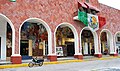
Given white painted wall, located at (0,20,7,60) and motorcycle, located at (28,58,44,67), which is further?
white painted wall, located at (0,20,7,60)

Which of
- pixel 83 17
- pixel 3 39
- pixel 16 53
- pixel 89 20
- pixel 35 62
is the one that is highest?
pixel 83 17

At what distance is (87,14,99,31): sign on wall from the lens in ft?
88.3

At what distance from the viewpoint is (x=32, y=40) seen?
85.5ft

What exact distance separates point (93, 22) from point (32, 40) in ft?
28.3

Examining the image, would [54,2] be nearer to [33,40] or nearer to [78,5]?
[78,5]

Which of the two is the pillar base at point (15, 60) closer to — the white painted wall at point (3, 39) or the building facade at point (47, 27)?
the building facade at point (47, 27)

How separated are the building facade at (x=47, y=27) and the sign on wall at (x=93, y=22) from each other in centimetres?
40

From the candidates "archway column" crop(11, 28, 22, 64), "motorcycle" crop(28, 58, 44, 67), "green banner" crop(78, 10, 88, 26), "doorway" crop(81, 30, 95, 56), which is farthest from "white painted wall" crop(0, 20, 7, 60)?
"doorway" crop(81, 30, 95, 56)

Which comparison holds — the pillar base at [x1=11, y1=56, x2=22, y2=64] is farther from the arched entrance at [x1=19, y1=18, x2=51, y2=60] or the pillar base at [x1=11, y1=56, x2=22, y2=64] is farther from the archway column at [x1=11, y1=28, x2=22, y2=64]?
the arched entrance at [x1=19, y1=18, x2=51, y2=60]

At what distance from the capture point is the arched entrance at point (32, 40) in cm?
2489

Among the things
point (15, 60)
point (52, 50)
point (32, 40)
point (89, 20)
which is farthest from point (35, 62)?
point (89, 20)

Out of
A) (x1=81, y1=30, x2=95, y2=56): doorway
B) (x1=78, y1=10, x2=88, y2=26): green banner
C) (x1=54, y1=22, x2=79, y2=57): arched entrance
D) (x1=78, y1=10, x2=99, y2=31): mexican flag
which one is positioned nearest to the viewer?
(x1=78, y1=10, x2=88, y2=26): green banner

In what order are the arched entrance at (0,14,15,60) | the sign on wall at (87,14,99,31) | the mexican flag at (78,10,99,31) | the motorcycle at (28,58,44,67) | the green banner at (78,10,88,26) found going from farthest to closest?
the sign on wall at (87,14,99,31)
the mexican flag at (78,10,99,31)
the green banner at (78,10,88,26)
the arched entrance at (0,14,15,60)
the motorcycle at (28,58,44,67)

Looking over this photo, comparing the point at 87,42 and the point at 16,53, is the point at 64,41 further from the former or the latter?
the point at 16,53
